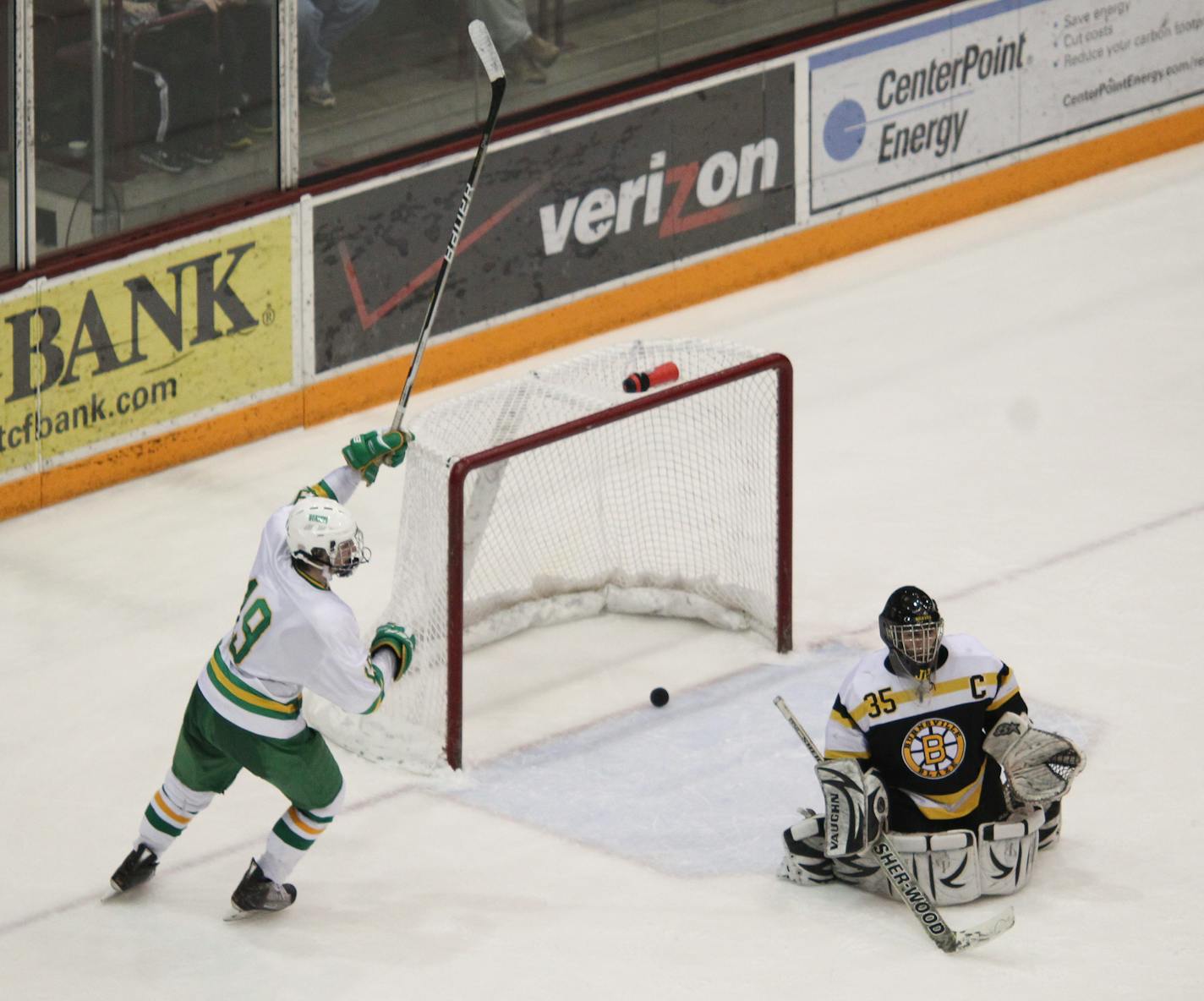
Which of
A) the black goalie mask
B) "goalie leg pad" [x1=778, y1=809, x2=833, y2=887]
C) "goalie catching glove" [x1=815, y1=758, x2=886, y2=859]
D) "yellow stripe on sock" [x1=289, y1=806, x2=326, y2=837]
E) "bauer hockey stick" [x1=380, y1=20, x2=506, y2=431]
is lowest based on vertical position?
"goalie leg pad" [x1=778, y1=809, x2=833, y2=887]

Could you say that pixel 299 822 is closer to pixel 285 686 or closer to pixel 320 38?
pixel 285 686

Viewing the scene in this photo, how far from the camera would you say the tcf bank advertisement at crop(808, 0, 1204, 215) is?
1051cm

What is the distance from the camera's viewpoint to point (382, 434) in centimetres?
634

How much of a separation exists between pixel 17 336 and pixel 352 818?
8.16 feet

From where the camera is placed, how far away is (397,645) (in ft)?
19.9

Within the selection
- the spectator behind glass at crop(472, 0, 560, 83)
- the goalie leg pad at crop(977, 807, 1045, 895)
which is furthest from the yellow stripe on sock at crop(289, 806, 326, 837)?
the spectator behind glass at crop(472, 0, 560, 83)

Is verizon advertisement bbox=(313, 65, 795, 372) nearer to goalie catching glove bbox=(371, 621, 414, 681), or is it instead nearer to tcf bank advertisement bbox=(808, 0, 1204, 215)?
tcf bank advertisement bbox=(808, 0, 1204, 215)

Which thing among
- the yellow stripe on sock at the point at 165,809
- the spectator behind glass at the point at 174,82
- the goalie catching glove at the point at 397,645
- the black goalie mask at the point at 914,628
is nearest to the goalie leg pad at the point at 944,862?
the black goalie mask at the point at 914,628

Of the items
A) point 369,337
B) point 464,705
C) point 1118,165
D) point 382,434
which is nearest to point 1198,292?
point 1118,165

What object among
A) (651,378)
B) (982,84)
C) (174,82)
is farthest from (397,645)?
(982,84)

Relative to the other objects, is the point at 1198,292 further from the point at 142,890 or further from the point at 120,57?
the point at 142,890

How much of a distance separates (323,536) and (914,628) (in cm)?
133

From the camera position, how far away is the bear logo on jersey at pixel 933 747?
598 centimetres

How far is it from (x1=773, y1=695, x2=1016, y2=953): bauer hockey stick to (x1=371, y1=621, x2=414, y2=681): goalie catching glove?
1.15m
